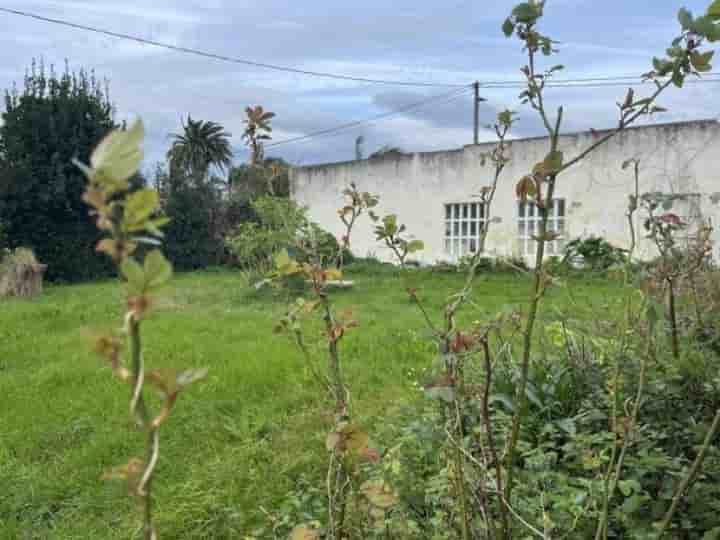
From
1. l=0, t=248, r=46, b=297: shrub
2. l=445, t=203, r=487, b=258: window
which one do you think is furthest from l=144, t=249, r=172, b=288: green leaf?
l=445, t=203, r=487, b=258: window

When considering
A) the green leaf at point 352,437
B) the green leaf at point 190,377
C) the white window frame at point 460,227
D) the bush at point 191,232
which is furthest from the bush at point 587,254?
the bush at point 191,232

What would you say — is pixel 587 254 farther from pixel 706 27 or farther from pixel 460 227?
pixel 460 227

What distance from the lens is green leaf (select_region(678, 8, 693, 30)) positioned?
3.71 feet

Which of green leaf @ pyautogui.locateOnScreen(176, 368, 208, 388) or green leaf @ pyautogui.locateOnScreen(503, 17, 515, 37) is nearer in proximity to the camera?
green leaf @ pyautogui.locateOnScreen(176, 368, 208, 388)

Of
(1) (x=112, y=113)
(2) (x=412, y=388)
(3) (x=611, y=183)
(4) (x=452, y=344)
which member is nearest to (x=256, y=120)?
(4) (x=452, y=344)

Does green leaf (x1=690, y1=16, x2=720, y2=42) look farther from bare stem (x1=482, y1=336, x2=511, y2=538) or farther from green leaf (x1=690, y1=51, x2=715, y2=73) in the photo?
bare stem (x1=482, y1=336, x2=511, y2=538)

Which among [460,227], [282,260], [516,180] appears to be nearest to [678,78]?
Result: [282,260]

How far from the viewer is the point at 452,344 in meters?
1.25

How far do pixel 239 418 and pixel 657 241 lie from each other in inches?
93.3

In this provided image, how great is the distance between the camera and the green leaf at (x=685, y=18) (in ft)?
3.71

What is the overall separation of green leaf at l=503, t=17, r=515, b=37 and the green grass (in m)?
0.59

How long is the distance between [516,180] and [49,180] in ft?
31.2

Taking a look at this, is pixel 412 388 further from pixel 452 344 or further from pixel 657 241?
pixel 452 344

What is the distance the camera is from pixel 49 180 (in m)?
14.2
